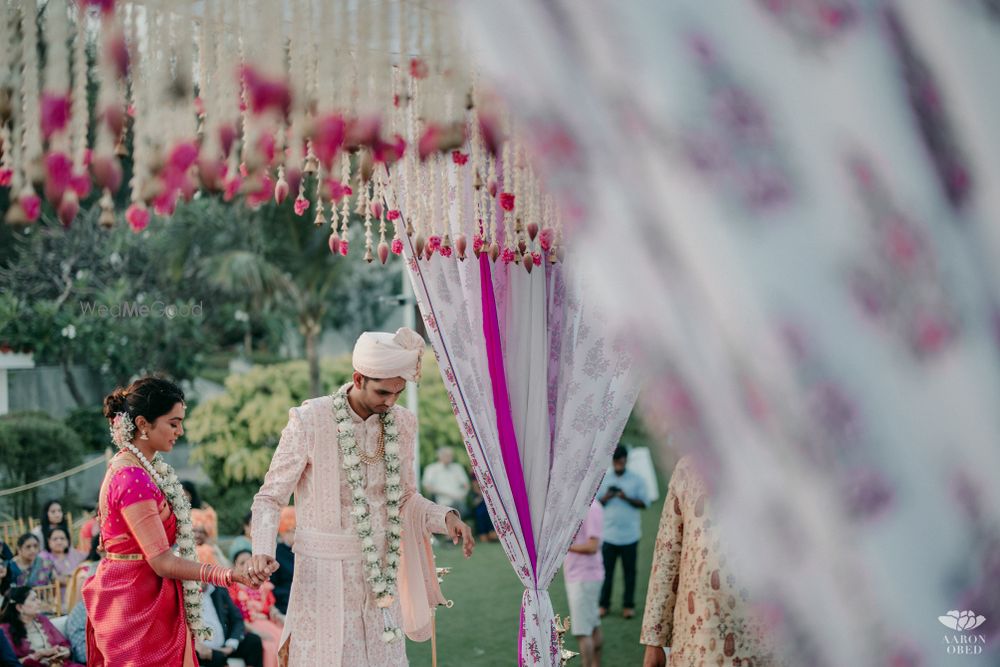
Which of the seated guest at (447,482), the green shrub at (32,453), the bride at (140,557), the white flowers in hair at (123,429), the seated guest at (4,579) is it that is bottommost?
the seated guest at (447,482)

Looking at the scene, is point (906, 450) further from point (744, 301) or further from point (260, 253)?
point (260, 253)

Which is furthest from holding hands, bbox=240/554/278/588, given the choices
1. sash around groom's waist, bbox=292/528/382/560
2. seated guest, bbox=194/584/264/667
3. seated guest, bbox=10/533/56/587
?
seated guest, bbox=10/533/56/587

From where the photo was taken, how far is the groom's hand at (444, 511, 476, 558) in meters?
3.69

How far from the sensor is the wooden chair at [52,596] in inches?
250

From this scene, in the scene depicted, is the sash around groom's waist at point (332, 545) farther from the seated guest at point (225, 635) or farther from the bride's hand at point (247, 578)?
the seated guest at point (225, 635)

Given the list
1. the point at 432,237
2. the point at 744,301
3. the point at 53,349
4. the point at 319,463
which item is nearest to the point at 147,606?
the point at 319,463

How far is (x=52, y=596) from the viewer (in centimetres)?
665

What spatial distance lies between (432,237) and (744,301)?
2.64 m

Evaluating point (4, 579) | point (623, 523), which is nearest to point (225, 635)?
point (4, 579)

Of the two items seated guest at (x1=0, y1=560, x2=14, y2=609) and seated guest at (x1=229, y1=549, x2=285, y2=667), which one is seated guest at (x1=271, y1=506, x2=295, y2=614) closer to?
seated guest at (x1=229, y1=549, x2=285, y2=667)

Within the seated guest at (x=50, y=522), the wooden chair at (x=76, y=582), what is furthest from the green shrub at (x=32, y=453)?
the wooden chair at (x=76, y=582)

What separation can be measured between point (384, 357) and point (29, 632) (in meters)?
2.98

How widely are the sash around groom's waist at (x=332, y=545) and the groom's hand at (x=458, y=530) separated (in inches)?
13.2

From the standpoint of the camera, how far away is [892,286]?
0.96 meters
